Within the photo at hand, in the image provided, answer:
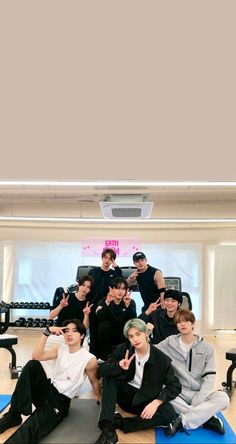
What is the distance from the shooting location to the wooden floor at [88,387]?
2.93m

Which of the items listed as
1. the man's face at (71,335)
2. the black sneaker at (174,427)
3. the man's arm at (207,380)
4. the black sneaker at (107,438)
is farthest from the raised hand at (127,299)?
the black sneaker at (107,438)

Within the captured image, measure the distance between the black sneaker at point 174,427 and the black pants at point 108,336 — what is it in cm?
105

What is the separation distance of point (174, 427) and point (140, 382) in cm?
43

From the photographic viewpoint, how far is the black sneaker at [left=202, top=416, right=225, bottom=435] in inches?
116

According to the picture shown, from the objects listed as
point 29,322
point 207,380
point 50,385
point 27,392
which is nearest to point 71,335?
point 50,385

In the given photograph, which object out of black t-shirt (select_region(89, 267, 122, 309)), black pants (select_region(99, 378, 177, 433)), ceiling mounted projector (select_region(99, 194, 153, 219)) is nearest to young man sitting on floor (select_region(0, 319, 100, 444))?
black pants (select_region(99, 378, 177, 433))

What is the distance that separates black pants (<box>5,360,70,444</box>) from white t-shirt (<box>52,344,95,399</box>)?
6 cm

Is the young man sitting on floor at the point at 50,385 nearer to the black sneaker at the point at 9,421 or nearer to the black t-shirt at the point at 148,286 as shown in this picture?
the black sneaker at the point at 9,421

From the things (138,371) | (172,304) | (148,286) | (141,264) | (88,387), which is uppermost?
(141,264)

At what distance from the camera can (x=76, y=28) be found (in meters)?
1.93

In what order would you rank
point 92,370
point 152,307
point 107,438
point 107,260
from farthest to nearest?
point 107,260
point 152,307
point 92,370
point 107,438

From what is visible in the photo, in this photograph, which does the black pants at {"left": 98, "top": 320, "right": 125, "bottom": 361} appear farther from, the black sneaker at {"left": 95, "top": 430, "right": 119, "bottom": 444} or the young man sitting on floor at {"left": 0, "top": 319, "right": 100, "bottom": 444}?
the black sneaker at {"left": 95, "top": 430, "right": 119, "bottom": 444}

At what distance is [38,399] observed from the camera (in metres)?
2.88

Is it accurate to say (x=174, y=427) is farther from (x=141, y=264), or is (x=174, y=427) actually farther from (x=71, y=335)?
(x=141, y=264)
